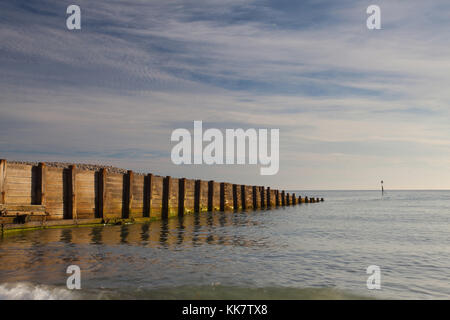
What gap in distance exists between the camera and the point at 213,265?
1063cm

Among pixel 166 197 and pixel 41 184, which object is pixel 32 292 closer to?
pixel 41 184

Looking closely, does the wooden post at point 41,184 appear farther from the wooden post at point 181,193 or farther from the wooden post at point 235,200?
the wooden post at point 235,200

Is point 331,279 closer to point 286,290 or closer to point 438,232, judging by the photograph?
point 286,290

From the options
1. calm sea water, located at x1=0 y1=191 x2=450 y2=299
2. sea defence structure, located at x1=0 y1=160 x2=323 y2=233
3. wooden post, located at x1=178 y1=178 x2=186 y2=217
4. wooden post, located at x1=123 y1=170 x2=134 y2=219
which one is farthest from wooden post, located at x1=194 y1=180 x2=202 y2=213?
calm sea water, located at x1=0 y1=191 x2=450 y2=299

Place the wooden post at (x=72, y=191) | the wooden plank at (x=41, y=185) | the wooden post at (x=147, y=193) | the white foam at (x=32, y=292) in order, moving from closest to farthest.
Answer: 1. the white foam at (x=32, y=292)
2. the wooden plank at (x=41, y=185)
3. the wooden post at (x=72, y=191)
4. the wooden post at (x=147, y=193)

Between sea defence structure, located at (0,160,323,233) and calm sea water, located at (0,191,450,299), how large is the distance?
2.76ft

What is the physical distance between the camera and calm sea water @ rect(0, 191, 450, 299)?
8086 millimetres

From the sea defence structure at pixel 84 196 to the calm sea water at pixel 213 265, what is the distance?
0.84 meters

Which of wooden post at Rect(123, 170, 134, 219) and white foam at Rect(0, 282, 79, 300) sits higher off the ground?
wooden post at Rect(123, 170, 134, 219)

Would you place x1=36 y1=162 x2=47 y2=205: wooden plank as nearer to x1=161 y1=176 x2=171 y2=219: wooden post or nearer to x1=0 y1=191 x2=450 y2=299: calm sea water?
x1=0 y1=191 x2=450 y2=299: calm sea water

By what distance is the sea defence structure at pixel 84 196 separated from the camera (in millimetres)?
15023

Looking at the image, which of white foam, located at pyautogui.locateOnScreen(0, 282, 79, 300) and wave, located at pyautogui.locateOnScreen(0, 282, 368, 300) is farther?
wave, located at pyautogui.locateOnScreen(0, 282, 368, 300)

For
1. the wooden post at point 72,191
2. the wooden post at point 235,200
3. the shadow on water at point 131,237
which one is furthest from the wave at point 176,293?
the wooden post at point 235,200
